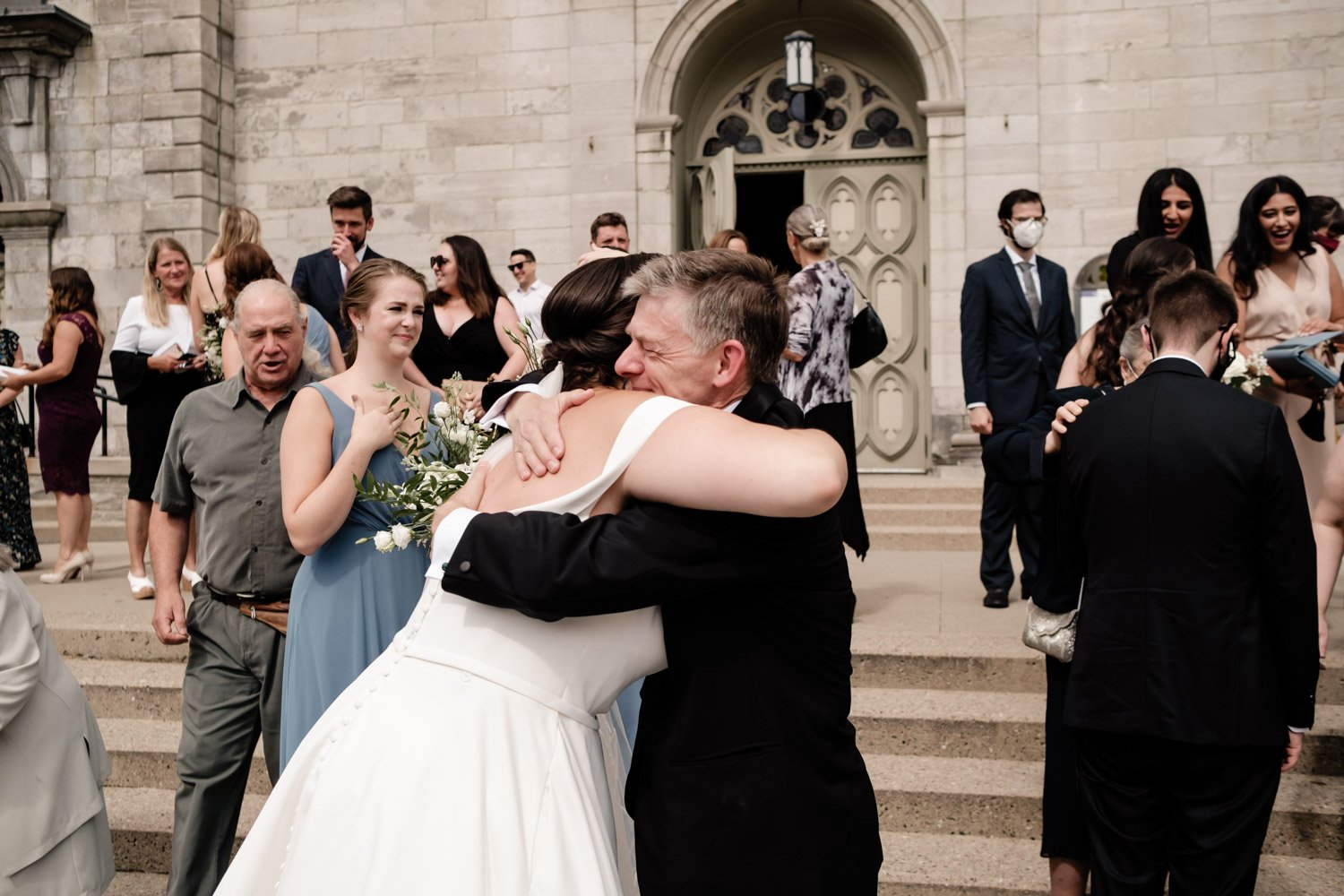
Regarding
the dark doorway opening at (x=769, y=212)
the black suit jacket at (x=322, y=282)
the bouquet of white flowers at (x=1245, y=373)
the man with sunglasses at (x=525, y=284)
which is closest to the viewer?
the bouquet of white flowers at (x=1245, y=373)

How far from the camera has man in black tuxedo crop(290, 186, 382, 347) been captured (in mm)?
7262

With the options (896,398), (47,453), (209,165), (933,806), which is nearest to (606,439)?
(933,806)

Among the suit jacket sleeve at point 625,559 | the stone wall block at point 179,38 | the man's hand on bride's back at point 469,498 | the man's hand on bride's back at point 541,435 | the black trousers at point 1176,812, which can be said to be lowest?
the black trousers at point 1176,812

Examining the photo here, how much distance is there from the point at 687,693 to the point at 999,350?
Answer: 5.26 meters

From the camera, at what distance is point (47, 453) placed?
844 cm

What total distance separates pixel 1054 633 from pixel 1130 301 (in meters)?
1.06

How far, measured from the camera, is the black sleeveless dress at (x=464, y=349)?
7164mm

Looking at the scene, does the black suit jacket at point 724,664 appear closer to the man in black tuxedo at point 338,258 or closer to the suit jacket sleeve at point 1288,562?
the suit jacket sleeve at point 1288,562

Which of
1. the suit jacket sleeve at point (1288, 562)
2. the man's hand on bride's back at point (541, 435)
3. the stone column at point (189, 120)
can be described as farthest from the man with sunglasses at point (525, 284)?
the man's hand on bride's back at point (541, 435)

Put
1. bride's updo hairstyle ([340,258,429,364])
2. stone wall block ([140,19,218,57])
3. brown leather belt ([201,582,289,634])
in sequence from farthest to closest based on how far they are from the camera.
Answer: stone wall block ([140,19,218,57]) < brown leather belt ([201,582,289,634]) < bride's updo hairstyle ([340,258,429,364])

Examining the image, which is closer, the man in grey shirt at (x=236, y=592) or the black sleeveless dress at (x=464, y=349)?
the man in grey shirt at (x=236, y=592)

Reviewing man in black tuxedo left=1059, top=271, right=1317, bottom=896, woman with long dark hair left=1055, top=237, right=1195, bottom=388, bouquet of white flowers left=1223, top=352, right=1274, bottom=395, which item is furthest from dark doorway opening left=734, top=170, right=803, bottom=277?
man in black tuxedo left=1059, top=271, right=1317, bottom=896

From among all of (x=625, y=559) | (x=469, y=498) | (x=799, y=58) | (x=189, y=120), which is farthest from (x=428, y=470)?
(x=189, y=120)

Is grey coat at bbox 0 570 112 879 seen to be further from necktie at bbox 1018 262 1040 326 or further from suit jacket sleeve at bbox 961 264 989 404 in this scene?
necktie at bbox 1018 262 1040 326
